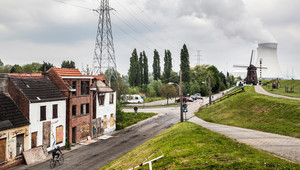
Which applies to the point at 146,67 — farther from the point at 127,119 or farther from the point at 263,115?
the point at 263,115

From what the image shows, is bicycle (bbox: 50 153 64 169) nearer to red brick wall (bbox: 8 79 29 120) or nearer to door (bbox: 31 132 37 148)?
door (bbox: 31 132 37 148)

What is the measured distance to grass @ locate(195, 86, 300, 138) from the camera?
20969 millimetres

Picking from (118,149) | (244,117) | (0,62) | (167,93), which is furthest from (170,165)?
(0,62)

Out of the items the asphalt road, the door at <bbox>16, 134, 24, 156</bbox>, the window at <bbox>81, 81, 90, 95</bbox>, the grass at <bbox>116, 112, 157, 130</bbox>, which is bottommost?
the asphalt road

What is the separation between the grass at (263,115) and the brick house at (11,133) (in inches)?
982

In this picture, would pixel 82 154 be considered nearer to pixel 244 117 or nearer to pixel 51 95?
pixel 51 95

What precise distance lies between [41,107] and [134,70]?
66.8m

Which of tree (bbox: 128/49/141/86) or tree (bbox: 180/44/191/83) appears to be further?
tree (bbox: 180/44/191/83)

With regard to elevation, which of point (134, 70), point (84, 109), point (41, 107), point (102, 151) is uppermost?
point (134, 70)

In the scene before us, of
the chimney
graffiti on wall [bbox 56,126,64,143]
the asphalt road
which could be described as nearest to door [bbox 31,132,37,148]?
the asphalt road

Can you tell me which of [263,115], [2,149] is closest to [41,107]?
[2,149]

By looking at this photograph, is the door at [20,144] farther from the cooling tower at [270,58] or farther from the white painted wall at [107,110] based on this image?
the cooling tower at [270,58]

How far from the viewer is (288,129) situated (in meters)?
19.9

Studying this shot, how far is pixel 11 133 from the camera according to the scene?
19.6 meters
